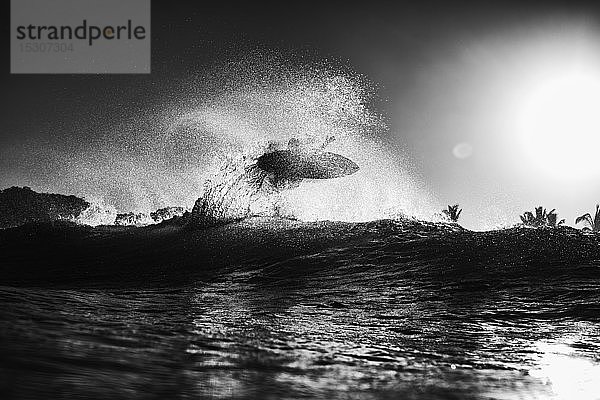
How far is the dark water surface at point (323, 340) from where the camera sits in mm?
1587

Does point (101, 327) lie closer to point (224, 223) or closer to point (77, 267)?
point (77, 267)

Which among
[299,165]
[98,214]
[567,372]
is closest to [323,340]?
[567,372]

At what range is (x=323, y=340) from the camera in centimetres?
278

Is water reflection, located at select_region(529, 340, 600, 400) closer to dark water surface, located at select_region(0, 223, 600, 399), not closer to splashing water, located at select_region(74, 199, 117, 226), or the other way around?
dark water surface, located at select_region(0, 223, 600, 399)

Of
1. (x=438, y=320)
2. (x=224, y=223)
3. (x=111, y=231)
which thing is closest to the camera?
(x=438, y=320)

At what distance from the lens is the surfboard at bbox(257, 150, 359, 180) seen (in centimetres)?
1330

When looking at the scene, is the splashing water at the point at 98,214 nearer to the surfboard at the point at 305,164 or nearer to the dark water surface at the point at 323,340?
the surfboard at the point at 305,164

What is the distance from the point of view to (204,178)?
1304cm

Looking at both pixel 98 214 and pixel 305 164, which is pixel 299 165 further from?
pixel 98 214

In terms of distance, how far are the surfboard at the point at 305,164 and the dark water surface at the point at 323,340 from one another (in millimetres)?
6485

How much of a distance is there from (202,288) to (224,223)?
17.5 feet

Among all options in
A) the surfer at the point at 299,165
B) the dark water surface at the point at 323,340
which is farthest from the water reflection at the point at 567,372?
the surfer at the point at 299,165

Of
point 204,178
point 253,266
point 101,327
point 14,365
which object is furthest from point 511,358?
point 204,178

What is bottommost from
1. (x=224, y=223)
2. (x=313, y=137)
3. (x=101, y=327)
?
(x=101, y=327)
